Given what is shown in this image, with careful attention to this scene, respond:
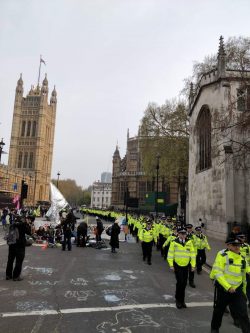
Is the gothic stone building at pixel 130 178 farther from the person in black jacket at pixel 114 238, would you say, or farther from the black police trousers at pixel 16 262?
the black police trousers at pixel 16 262

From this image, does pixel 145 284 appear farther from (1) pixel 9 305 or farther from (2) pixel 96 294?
(1) pixel 9 305

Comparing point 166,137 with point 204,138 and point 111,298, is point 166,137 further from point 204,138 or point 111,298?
point 111,298

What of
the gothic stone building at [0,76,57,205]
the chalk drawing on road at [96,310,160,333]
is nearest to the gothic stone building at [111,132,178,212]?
the gothic stone building at [0,76,57,205]

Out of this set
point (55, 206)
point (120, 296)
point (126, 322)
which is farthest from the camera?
point (55, 206)

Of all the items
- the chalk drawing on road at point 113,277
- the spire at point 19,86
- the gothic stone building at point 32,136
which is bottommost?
the chalk drawing on road at point 113,277

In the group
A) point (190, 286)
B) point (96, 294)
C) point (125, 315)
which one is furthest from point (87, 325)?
point (190, 286)

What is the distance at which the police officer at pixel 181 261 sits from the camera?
6473mm

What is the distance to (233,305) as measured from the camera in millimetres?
4738

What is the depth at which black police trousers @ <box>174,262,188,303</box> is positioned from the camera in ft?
21.2

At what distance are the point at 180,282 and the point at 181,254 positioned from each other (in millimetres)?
592

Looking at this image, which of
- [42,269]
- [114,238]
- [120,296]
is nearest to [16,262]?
[42,269]

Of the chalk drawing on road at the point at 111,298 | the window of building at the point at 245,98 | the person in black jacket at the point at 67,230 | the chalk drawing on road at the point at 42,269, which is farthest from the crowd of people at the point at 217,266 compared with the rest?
the window of building at the point at 245,98

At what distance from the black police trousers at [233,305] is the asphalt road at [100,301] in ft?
1.70

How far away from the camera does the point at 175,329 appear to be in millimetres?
5125
